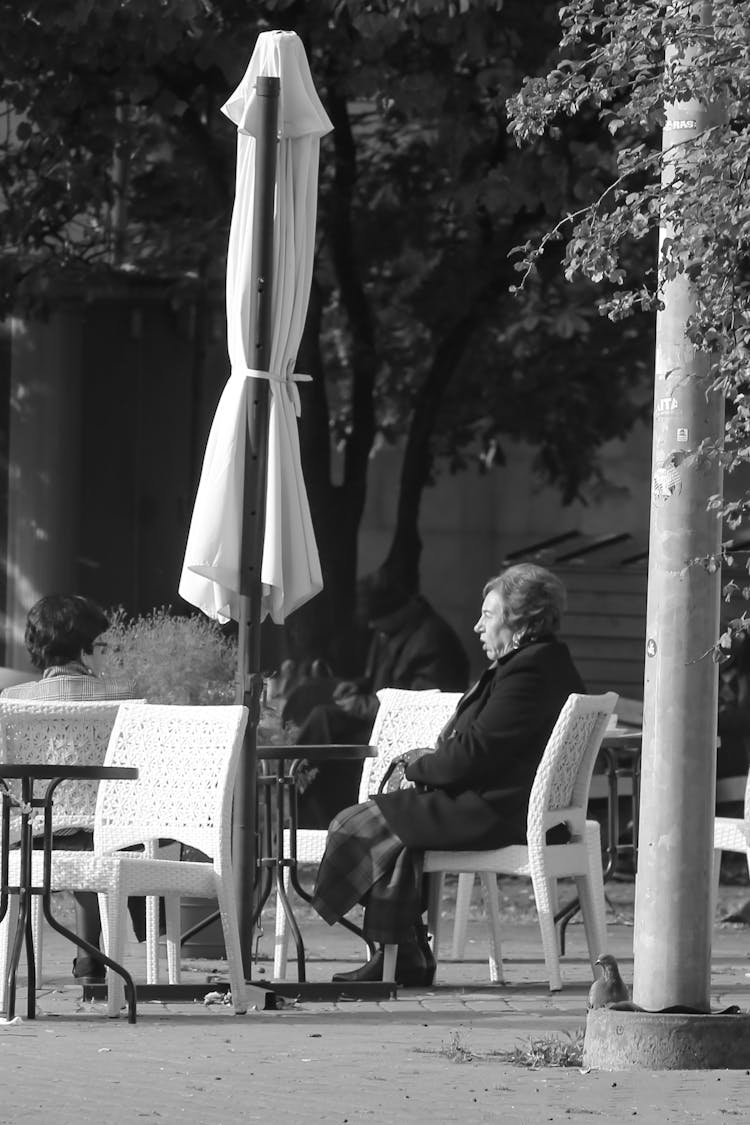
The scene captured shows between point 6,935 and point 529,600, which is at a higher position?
point 529,600

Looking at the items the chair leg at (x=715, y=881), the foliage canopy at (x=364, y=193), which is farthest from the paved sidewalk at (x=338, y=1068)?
the foliage canopy at (x=364, y=193)

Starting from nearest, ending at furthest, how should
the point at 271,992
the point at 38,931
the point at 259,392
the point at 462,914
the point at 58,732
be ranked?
the point at 271,992, the point at 259,392, the point at 58,732, the point at 38,931, the point at 462,914

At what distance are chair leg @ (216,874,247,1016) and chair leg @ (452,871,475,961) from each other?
1.80 metres

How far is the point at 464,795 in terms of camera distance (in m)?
7.59

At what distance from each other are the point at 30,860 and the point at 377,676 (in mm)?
6236

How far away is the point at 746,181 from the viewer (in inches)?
182

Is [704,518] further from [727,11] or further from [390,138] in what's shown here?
[390,138]

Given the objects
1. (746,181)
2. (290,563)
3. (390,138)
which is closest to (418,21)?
(390,138)

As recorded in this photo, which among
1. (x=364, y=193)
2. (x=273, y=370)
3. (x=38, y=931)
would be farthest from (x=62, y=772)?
(x=364, y=193)

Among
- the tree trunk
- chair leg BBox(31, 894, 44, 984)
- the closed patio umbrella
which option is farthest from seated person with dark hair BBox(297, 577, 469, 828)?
the closed patio umbrella

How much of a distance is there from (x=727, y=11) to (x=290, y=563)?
3211 mm

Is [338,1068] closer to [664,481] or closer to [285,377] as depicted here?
[664,481]

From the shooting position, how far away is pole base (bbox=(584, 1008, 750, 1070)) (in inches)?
218

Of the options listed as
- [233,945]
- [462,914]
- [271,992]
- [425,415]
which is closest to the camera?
[233,945]
